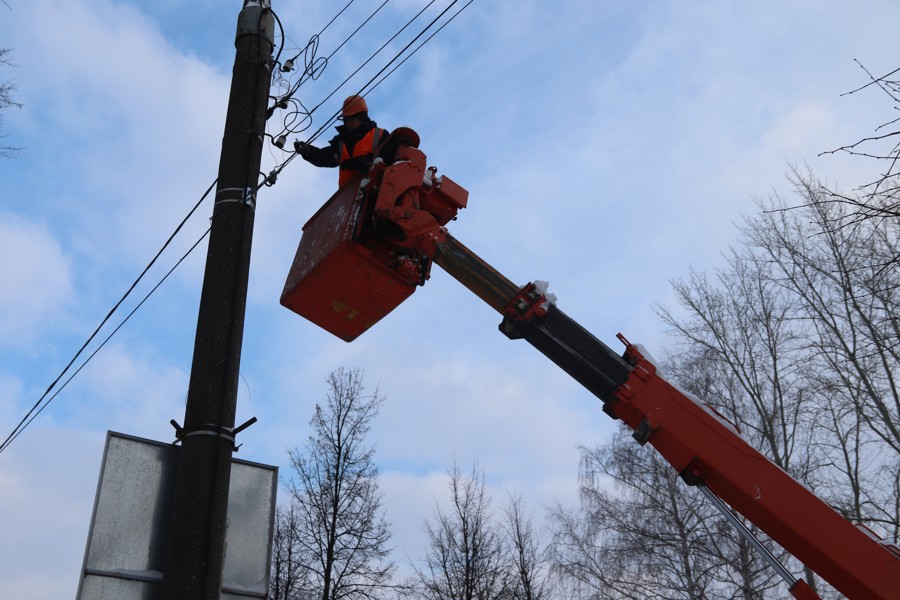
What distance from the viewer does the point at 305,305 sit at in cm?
513

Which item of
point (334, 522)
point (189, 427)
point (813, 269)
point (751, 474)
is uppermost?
point (813, 269)

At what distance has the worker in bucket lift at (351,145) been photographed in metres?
5.32

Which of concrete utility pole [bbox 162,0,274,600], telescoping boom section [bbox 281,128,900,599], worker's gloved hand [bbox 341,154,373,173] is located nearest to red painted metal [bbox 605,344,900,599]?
telescoping boom section [bbox 281,128,900,599]

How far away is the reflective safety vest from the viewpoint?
5.31 metres

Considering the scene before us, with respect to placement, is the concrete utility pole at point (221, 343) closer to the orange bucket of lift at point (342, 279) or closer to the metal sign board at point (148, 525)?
the metal sign board at point (148, 525)

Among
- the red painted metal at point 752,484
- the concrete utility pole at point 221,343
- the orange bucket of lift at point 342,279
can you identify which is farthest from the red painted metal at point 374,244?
the red painted metal at point 752,484

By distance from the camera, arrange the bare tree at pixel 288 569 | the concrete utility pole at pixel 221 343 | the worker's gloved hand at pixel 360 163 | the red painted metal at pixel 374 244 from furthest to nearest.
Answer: the bare tree at pixel 288 569
the worker's gloved hand at pixel 360 163
the red painted metal at pixel 374 244
the concrete utility pole at pixel 221 343

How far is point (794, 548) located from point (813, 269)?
48.8ft

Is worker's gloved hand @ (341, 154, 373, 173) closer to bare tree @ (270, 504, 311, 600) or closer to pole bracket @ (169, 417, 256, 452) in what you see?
pole bracket @ (169, 417, 256, 452)

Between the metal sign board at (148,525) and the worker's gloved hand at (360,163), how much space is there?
2.05 meters

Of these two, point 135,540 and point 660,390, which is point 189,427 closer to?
point 135,540

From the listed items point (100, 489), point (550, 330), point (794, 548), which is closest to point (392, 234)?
point (550, 330)

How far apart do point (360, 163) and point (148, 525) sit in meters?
2.61

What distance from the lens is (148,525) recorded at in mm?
3967
